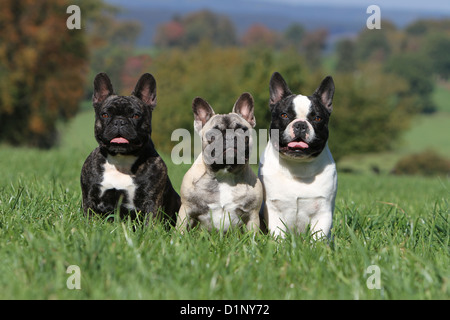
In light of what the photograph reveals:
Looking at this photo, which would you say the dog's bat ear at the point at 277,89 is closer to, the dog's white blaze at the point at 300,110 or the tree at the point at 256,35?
the dog's white blaze at the point at 300,110

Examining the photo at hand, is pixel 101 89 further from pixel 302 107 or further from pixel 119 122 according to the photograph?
pixel 302 107

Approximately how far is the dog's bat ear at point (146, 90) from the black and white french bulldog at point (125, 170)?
0.12 meters

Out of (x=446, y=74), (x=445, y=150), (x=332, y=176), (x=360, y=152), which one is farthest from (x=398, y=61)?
(x=332, y=176)

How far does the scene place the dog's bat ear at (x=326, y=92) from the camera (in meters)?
5.21

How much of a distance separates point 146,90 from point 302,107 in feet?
5.29

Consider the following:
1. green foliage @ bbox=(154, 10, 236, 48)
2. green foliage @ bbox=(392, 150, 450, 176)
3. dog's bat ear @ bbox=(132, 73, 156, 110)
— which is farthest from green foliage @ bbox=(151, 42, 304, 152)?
green foliage @ bbox=(154, 10, 236, 48)

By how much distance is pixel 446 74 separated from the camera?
4547 inches

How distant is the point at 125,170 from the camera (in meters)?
5.16

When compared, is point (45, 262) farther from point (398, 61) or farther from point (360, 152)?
point (398, 61)

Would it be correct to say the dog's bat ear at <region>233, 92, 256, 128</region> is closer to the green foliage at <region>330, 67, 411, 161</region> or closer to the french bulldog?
the french bulldog

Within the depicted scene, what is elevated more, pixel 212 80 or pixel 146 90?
pixel 212 80

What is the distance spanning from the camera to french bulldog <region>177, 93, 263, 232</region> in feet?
16.3

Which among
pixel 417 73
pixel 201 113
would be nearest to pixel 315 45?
pixel 417 73
